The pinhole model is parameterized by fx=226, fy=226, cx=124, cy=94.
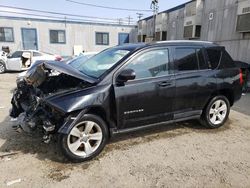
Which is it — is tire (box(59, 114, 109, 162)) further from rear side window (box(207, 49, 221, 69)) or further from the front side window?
rear side window (box(207, 49, 221, 69))

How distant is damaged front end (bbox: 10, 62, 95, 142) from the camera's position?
3.22m

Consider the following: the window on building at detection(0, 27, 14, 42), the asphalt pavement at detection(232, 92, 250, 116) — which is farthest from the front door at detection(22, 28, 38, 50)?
the asphalt pavement at detection(232, 92, 250, 116)

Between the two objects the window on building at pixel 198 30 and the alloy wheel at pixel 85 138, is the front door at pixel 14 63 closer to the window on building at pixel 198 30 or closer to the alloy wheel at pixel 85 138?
the window on building at pixel 198 30

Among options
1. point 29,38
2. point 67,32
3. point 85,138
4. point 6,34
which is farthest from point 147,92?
point 6,34

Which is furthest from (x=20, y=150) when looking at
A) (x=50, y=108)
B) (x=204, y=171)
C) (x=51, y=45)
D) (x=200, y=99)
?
(x=51, y=45)

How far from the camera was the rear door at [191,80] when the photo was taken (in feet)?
13.1

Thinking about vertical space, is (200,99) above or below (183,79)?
below

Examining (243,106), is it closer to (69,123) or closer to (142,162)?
(142,162)

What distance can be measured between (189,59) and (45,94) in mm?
2577

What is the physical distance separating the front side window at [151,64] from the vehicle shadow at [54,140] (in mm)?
1076

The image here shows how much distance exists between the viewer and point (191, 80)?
4.07 metres

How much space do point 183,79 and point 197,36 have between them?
1260 cm

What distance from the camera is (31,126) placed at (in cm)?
327

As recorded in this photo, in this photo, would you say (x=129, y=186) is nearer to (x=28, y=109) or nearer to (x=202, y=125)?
(x=28, y=109)
